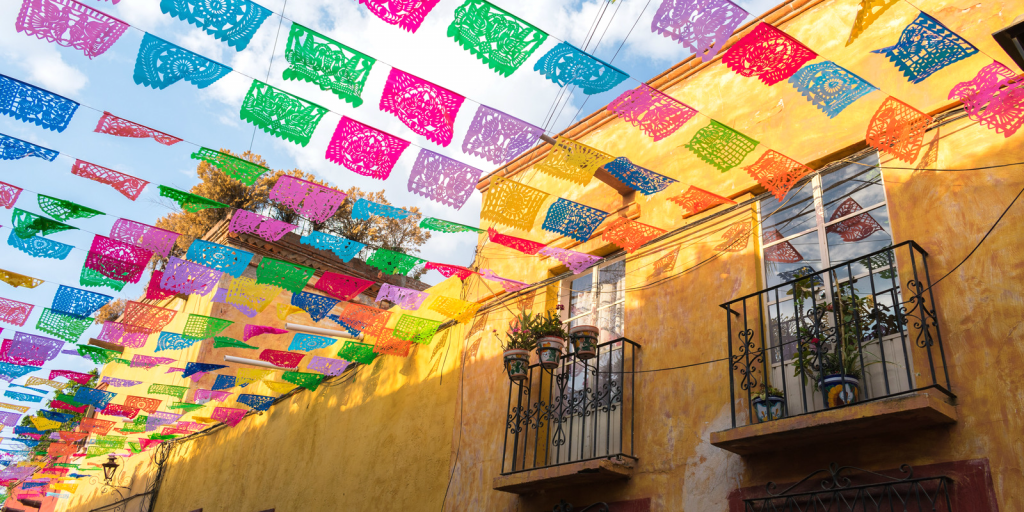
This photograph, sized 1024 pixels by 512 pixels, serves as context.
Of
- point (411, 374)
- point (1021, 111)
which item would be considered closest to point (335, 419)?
point (411, 374)

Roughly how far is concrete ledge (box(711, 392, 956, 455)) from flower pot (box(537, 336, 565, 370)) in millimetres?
2131

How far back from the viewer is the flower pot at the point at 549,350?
6.77 meters

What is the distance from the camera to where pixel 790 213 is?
600cm

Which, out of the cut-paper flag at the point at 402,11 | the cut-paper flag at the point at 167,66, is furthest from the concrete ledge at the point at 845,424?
the cut-paper flag at the point at 167,66

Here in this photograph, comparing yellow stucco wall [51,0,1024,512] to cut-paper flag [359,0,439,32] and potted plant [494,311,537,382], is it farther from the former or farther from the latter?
cut-paper flag [359,0,439,32]

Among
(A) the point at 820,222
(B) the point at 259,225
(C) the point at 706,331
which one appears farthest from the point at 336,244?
(A) the point at 820,222

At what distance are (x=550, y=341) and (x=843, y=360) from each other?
2784mm

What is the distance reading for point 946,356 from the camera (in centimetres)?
445

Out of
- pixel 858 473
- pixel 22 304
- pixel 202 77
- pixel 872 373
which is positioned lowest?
pixel 858 473

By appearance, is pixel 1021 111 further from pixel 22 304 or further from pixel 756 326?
pixel 22 304

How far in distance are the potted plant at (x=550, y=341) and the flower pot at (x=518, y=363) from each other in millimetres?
248

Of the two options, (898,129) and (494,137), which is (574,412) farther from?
(898,129)

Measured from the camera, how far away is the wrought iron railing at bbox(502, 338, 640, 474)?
6.32m

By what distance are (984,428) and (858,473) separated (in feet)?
2.52
